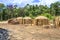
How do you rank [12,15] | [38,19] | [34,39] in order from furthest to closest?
1. [12,15]
2. [38,19]
3. [34,39]

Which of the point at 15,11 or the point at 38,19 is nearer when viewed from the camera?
the point at 38,19

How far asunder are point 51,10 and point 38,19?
25582mm

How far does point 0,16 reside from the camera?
4866 centimetres

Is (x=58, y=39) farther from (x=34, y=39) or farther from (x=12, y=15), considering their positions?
(x=12, y=15)

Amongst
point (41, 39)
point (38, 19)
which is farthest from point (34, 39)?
point (38, 19)

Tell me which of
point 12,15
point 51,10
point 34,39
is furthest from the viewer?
point 12,15

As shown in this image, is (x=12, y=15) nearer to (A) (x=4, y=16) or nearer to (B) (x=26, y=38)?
(A) (x=4, y=16)

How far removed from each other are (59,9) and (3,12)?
52.0 feet

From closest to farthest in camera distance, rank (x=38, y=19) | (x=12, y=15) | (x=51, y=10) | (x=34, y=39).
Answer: (x=34, y=39), (x=38, y=19), (x=51, y=10), (x=12, y=15)

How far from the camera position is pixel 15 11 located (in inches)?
1993

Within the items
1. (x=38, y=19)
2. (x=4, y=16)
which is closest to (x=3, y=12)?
(x=4, y=16)

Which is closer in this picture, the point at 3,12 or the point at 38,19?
the point at 38,19

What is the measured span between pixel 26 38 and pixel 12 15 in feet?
141

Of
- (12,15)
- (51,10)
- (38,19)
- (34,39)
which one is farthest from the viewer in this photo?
(12,15)
